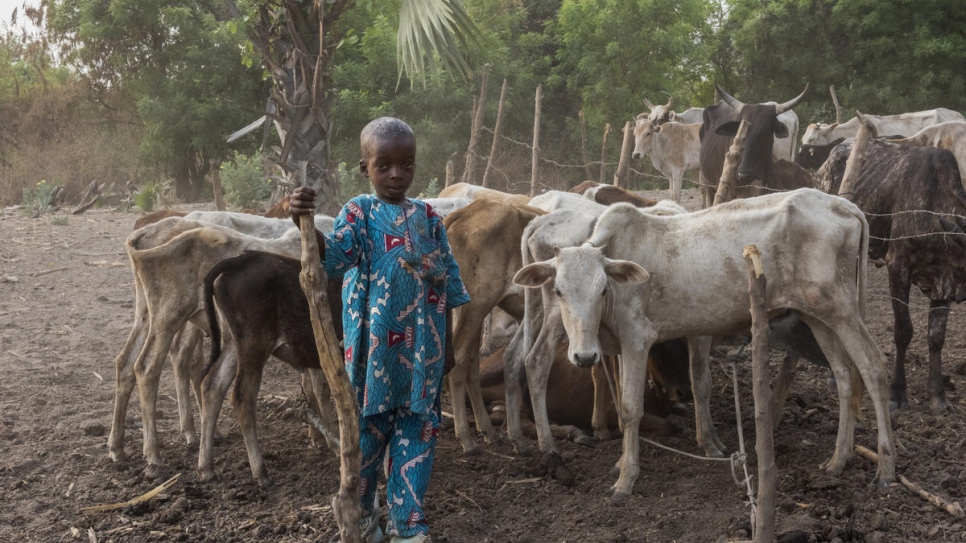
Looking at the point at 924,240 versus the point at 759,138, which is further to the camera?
the point at 759,138

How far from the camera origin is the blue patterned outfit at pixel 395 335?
3959 mm

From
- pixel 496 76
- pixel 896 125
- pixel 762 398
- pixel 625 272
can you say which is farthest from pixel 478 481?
pixel 496 76

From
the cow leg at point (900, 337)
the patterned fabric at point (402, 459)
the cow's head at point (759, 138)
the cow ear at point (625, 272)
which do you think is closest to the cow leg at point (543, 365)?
the cow ear at point (625, 272)

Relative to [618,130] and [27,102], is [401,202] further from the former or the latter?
[27,102]

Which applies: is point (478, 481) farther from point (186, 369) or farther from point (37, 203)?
point (37, 203)

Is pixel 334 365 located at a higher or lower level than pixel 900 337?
higher

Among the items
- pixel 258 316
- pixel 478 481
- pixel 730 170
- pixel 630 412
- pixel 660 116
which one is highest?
pixel 660 116

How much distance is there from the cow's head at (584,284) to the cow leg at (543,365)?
0.69 metres

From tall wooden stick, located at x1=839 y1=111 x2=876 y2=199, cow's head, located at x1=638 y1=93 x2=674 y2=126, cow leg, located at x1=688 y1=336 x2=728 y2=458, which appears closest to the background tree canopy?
cow's head, located at x1=638 y1=93 x2=674 y2=126

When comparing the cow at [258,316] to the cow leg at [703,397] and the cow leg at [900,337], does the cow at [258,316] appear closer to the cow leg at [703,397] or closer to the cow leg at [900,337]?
the cow leg at [703,397]

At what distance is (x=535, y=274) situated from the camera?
212 inches

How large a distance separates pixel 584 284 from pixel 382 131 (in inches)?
68.1

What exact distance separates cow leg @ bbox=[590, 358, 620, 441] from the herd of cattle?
0.04 feet

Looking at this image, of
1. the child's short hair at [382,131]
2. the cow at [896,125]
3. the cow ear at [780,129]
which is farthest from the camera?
the cow at [896,125]
